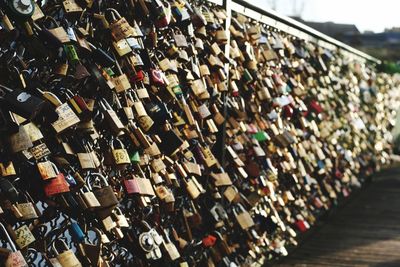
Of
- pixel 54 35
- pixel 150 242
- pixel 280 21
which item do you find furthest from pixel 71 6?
pixel 280 21

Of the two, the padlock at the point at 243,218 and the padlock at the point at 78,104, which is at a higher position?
the padlock at the point at 78,104

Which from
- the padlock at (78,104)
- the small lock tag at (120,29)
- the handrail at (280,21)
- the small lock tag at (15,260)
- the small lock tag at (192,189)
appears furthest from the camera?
the handrail at (280,21)

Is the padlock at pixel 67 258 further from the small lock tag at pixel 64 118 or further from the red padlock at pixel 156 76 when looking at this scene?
the red padlock at pixel 156 76

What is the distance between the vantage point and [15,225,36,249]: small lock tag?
1991 millimetres

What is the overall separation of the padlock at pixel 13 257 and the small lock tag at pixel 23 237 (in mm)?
35

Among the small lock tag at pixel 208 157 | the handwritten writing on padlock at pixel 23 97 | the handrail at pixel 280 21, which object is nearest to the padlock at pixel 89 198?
the handwritten writing on padlock at pixel 23 97

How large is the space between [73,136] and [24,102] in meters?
0.38

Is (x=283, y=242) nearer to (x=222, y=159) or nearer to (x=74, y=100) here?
(x=222, y=159)

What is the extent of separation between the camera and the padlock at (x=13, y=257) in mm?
1880

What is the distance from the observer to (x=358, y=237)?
600 centimetres

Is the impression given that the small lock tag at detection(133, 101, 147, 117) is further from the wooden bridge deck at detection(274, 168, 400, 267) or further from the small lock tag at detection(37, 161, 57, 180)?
the wooden bridge deck at detection(274, 168, 400, 267)

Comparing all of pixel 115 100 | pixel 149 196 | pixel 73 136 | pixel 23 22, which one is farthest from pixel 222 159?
pixel 23 22

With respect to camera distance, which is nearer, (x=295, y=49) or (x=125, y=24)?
(x=125, y=24)

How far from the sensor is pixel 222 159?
375 centimetres
